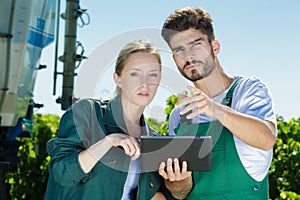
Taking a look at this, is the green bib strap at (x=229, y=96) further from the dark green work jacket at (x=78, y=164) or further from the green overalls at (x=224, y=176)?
the dark green work jacket at (x=78, y=164)

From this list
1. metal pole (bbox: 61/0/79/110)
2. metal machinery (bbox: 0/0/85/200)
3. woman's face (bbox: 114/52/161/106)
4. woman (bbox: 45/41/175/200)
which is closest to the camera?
Answer: woman (bbox: 45/41/175/200)

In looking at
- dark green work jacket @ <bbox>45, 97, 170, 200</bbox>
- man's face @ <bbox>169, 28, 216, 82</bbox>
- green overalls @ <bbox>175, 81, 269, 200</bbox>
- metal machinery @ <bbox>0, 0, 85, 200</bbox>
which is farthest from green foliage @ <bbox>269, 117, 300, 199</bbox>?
dark green work jacket @ <bbox>45, 97, 170, 200</bbox>

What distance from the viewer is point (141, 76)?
2.36 metres

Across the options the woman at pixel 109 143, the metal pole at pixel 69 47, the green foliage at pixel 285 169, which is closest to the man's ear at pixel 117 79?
the woman at pixel 109 143

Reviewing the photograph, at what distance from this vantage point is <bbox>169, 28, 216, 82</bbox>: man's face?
2.53 metres

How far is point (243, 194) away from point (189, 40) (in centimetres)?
74

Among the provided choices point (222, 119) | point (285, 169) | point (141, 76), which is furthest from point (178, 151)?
point (285, 169)

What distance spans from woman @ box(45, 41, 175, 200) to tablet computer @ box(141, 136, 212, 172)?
0.05 m

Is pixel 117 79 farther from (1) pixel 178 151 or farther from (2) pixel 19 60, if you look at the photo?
(2) pixel 19 60

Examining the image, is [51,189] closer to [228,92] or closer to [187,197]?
[187,197]

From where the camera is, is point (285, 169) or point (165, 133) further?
point (285, 169)

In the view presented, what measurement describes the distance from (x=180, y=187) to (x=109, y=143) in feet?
1.56

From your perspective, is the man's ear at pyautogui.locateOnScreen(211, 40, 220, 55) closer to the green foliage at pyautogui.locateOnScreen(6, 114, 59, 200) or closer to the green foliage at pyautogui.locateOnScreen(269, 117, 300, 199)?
the green foliage at pyautogui.locateOnScreen(269, 117, 300, 199)

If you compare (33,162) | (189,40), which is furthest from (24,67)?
(189,40)
